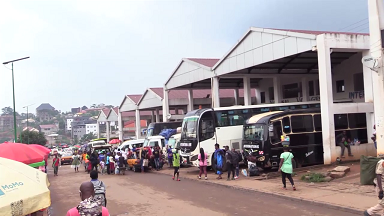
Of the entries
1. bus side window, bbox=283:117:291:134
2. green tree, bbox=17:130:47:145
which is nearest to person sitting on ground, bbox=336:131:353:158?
bus side window, bbox=283:117:291:134

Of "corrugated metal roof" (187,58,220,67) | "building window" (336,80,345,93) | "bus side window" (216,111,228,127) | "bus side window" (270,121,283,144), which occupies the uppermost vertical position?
"corrugated metal roof" (187,58,220,67)

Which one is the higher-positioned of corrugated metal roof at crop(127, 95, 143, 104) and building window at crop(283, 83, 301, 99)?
corrugated metal roof at crop(127, 95, 143, 104)

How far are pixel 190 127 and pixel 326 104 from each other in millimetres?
7792

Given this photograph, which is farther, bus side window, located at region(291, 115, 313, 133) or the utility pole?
bus side window, located at region(291, 115, 313, 133)

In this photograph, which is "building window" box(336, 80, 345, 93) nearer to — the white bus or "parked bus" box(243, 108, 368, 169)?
"parked bus" box(243, 108, 368, 169)

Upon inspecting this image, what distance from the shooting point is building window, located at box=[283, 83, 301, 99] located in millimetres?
34750

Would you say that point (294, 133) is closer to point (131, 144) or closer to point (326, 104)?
point (326, 104)

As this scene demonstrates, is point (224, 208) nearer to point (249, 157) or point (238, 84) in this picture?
point (249, 157)

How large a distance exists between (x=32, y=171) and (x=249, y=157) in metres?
13.5

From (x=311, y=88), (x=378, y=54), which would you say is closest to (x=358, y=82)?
(x=311, y=88)

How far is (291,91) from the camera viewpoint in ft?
117

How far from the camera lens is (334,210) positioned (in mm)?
10023

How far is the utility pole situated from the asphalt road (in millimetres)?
5860

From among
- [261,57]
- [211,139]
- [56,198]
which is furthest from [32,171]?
[261,57]
